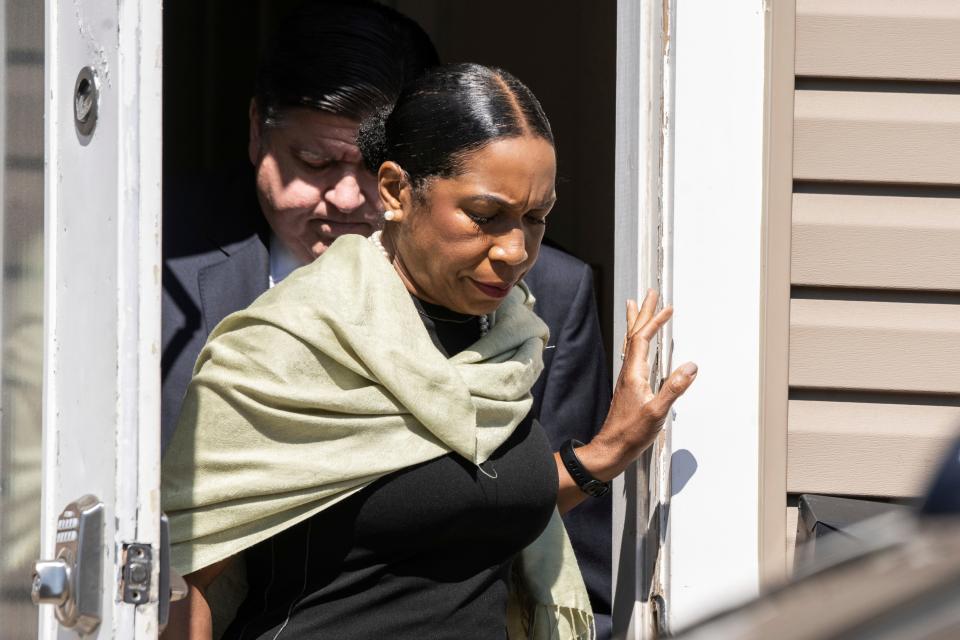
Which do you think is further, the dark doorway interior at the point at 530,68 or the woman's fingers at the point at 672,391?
the dark doorway interior at the point at 530,68

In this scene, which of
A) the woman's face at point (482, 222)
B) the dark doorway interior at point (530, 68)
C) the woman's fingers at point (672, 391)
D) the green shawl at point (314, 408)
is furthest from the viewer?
the dark doorway interior at point (530, 68)

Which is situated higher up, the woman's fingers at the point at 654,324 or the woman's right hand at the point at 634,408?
the woman's fingers at the point at 654,324

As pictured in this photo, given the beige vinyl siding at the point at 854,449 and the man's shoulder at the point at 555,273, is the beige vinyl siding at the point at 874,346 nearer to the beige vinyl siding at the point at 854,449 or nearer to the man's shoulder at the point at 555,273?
the beige vinyl siding at the point at 854,449

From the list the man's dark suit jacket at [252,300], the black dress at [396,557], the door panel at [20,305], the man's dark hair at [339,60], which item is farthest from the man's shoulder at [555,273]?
the door panel at [20,305]

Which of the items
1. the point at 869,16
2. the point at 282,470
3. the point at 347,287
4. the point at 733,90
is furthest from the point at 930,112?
the point at 282,470

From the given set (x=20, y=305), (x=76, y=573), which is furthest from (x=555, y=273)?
(x=76, y=573)

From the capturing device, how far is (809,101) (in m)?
2.37

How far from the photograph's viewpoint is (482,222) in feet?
6.54

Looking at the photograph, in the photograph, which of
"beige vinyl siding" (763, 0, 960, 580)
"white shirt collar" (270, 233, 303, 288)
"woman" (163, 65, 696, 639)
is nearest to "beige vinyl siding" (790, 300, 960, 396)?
"beige vinyl siding" (763, 0, 960, 580)

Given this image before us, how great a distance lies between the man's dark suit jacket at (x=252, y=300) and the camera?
261 cm

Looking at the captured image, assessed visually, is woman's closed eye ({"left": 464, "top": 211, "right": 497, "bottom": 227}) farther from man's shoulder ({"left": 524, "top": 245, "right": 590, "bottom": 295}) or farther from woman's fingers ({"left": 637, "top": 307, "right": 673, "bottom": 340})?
man's shoulder ({"left": 524, "top": 245, "right": 590, "bottom": 295})

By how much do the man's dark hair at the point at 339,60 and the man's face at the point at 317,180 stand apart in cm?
4

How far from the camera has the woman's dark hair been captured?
1992 mm

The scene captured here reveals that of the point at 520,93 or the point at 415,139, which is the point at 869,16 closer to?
the point at 520,93
